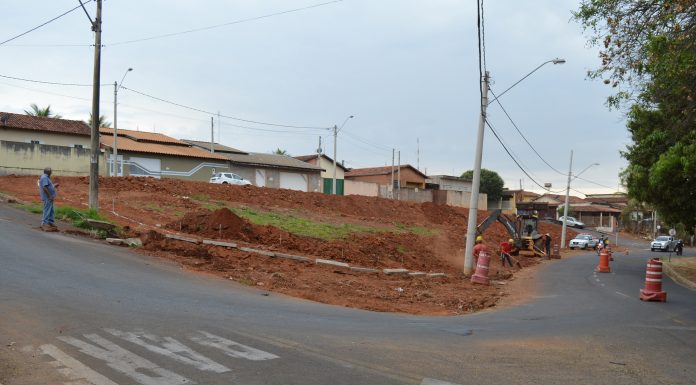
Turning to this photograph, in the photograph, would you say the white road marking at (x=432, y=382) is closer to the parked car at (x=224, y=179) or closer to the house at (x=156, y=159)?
the parked car at (x=224, y=179)

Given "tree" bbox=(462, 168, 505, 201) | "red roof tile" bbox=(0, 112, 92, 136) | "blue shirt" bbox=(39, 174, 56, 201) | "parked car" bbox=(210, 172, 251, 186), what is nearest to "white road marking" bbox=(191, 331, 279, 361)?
"blue shirt" bbox=(39, 174, 56, 201)

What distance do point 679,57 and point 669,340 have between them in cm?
609

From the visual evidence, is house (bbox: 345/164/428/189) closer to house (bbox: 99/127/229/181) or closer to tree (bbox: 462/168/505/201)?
tree (bbox: 462/168/505/201)

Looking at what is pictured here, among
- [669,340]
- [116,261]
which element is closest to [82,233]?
[116,261]

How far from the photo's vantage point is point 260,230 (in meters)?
22.6

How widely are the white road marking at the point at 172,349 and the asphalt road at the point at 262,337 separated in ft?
0.08

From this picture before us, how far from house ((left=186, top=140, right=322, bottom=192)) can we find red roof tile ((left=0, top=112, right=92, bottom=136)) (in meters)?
12.6

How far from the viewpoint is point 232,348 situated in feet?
24.7

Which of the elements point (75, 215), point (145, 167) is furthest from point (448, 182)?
point (75, 215)

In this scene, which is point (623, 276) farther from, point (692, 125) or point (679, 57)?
point (679, 57)

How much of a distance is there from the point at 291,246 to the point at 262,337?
43.6 feet

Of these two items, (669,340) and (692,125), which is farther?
(692,125)

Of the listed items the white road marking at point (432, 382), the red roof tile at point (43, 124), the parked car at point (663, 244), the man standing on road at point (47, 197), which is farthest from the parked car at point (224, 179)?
the white road marking at point (432, 382)

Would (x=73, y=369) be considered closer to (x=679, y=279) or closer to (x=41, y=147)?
(x=679, y=279)
